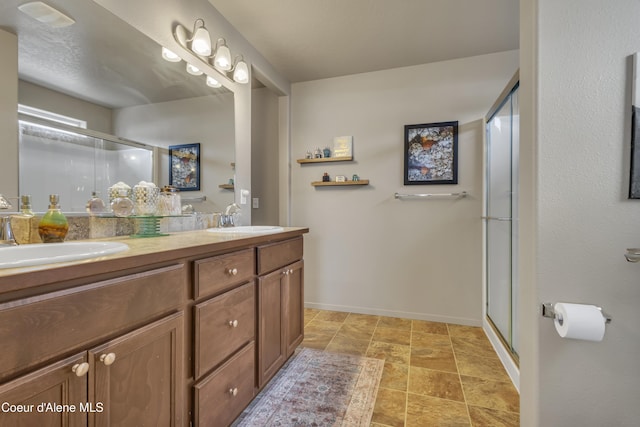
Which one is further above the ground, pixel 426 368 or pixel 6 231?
pixel 6 231

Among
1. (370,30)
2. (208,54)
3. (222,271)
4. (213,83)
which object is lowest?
(222,271)

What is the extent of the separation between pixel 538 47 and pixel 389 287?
7.15 feet

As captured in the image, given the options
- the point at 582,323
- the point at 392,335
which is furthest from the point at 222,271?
the point at 392,335

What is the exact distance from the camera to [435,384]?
1697 millimetres

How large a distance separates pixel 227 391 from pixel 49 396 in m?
0.71

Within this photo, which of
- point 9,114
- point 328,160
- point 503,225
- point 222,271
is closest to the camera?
point 9,114

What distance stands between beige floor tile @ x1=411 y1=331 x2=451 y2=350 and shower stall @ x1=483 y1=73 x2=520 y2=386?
0.33 m

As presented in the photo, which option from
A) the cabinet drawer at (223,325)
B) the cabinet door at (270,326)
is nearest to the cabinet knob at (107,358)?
the cabinet drawer at (223,325)

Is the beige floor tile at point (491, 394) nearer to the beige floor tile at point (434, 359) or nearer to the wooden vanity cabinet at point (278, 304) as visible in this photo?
the beige floor tile at point (434, 359)

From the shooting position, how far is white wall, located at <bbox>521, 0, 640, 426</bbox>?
3.12 feet

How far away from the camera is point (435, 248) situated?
8.69ft

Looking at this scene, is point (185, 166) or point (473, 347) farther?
point (473, 347)

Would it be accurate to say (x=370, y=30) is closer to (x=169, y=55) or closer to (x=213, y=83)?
(x=213, y=83)

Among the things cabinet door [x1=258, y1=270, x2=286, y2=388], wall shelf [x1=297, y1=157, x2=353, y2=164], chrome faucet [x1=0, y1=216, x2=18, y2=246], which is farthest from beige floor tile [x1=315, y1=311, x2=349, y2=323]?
chrome faucet [x1=0, y1=216, x2=18, y2=246]
